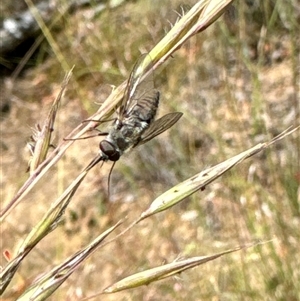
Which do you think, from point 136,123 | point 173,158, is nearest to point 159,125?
point 136,123

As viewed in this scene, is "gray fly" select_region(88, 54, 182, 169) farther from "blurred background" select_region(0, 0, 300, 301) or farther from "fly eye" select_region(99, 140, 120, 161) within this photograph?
"blurred background" select_region(0, 0, 300, 301)

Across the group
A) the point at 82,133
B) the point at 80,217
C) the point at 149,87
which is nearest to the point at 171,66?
the point at 80,217

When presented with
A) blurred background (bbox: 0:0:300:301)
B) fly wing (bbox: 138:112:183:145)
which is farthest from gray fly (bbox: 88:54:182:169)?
blurred background (bbox: 0:0:300:301)

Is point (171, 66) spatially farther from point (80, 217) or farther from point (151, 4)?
point (80, 217)

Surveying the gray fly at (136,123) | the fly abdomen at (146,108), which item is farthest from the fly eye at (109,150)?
the fly abdomen at (146,108)

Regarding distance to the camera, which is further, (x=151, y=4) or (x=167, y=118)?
(x=151, y=4)

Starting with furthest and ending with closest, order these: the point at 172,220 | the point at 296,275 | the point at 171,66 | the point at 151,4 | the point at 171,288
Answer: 1. the point at 151,4
2. the point at 171,66
3. the point at 172,220
4. the point at 171,288
5. the point at 296,275
